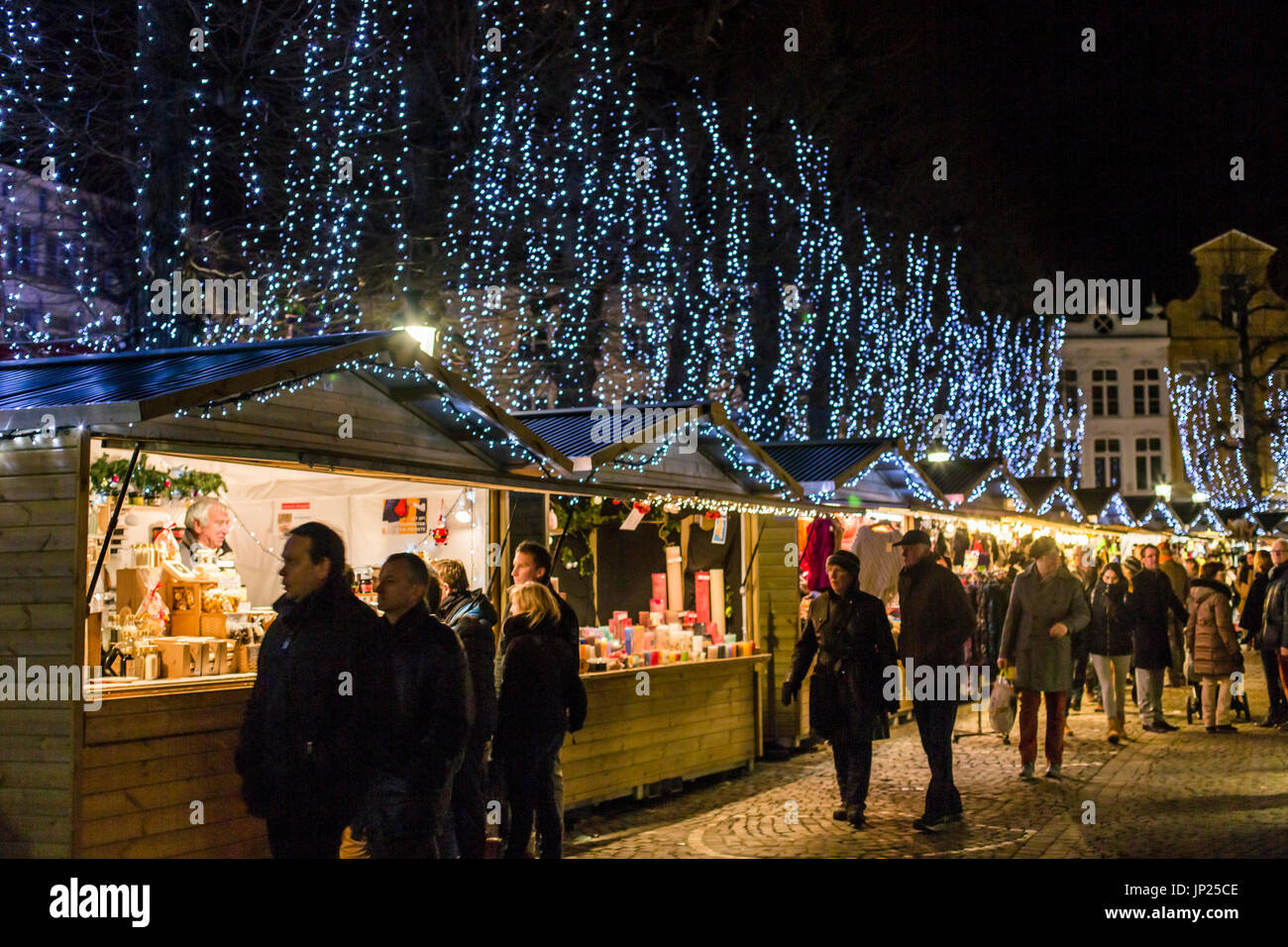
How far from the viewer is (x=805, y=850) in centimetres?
831

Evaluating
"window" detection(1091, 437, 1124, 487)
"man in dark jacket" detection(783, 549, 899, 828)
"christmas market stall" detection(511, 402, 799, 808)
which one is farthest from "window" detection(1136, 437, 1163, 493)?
"man in dark jacket" detection(783, 549, 899, 828)

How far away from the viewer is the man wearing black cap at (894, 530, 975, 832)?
9031mm

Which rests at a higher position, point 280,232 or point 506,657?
point 280,232

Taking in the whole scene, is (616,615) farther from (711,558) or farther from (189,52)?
(189,52)

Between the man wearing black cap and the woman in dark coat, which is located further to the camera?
the woman in dark coat

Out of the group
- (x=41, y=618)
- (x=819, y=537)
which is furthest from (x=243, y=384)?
(x=819, y=537)

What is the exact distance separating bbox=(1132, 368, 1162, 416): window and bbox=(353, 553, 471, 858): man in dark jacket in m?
56.8

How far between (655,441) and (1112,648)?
5.71 metres

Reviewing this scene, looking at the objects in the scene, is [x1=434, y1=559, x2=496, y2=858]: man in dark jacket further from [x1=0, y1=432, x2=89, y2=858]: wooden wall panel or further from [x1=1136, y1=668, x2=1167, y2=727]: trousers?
[x1=1136, y1=668, x2=1167, y2=727]: trousers

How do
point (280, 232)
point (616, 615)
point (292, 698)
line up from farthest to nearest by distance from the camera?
point (280, 232)
point (616, 615)
point (292, 698)

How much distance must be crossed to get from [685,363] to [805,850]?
38.5 feet

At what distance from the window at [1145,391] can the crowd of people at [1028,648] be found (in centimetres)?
Answer: 4426

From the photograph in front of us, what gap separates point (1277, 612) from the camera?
12930 millimetres
